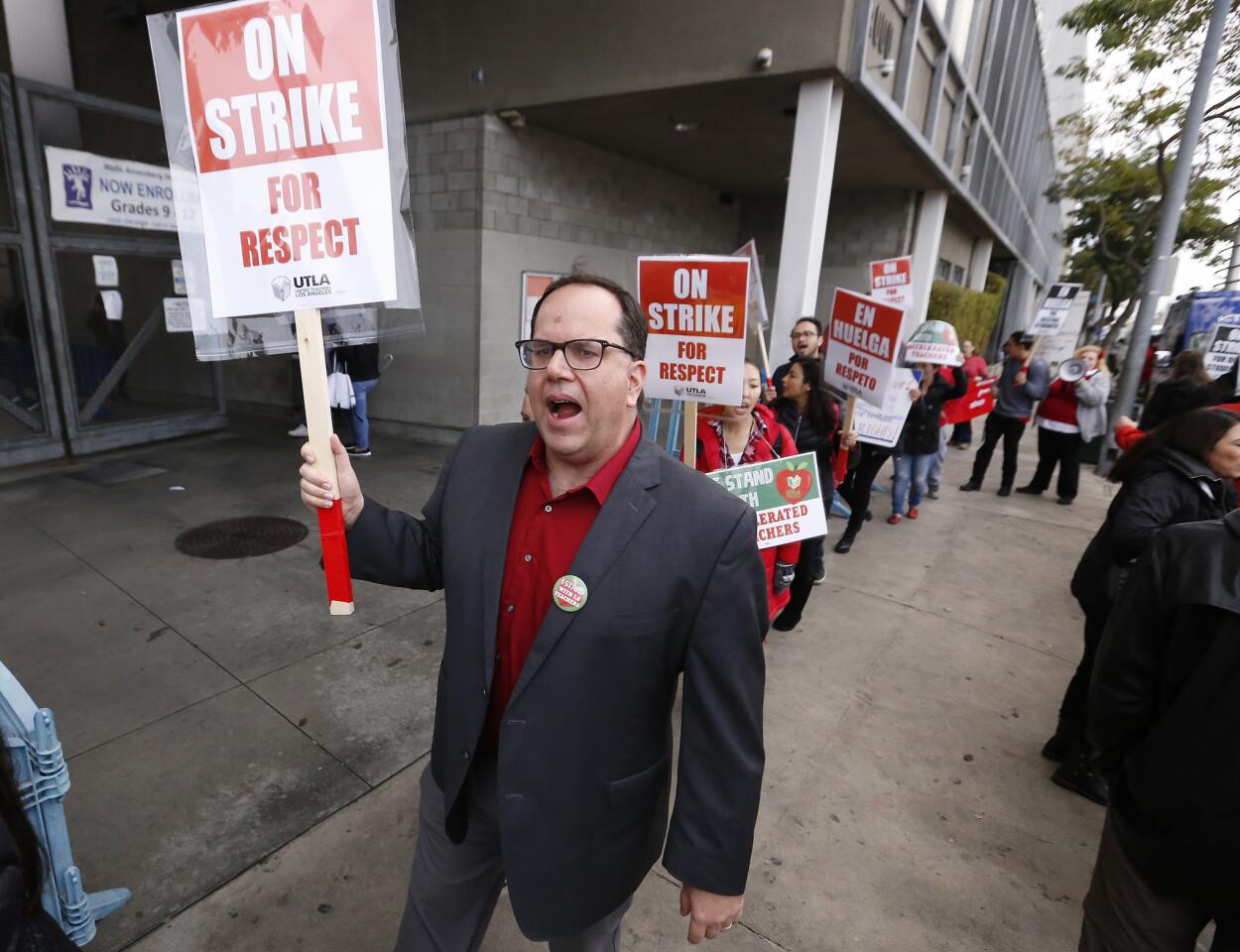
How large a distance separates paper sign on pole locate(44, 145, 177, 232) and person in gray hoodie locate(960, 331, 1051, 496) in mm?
9508

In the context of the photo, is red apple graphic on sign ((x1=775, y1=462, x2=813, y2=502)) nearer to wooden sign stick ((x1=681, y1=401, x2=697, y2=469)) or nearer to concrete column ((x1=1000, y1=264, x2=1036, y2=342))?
wooden sign stick ((x1=681, y1=401, x2=697, y2=469))

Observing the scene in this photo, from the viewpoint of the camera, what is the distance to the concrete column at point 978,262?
68.8ft

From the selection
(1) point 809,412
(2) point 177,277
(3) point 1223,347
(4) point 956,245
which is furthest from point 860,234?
(2) point 177,277

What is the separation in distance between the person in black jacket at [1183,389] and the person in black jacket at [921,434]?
1788 millimetres

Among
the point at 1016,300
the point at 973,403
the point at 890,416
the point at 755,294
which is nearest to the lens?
the point at 755,294

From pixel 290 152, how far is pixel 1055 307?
11528 millimetres

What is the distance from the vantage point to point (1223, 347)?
701 cm

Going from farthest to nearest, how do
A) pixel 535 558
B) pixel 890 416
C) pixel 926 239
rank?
pixel 926 239, pixel 890 416, pixel 535 558

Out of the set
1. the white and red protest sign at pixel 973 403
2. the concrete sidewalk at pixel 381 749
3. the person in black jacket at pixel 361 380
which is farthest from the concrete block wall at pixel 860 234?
the concrete sidewalk at pixel 381 749

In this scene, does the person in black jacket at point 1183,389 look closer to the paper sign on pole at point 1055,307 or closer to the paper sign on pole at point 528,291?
the paper sign on pole at point 1055,307

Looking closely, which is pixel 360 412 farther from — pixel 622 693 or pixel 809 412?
pixel 622 693

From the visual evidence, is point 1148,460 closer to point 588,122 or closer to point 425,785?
point 425,785

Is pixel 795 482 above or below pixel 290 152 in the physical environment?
below

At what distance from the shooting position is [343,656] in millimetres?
3990
